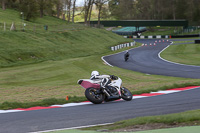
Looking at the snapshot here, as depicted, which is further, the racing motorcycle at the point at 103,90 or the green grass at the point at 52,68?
the green grass at the point at 52,68

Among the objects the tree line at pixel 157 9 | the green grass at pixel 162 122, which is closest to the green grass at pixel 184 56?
the green grass at pixel 162 122

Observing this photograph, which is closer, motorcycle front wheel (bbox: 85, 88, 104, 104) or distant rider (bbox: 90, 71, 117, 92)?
motorcycle front wheel (bbox: 85, 88, 104, 104)

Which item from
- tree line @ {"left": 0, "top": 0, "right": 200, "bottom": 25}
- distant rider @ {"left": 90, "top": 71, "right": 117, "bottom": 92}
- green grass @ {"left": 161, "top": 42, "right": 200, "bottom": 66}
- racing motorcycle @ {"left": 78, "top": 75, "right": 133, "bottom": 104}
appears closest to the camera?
racing motorcycle @ {"left": 78, "top": 75, "right": 133, "bottom": 104}

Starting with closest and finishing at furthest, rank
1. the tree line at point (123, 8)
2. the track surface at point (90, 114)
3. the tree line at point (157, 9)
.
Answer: the track surface at point (90, 114) < the tree line at point (123, 8) < the tree line at point (157, 9)

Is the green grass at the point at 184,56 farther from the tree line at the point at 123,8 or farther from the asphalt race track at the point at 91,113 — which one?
the tree line at the point at 123,8

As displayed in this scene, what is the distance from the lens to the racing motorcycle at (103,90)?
13.3 meters

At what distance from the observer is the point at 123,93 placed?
1436 centimetres

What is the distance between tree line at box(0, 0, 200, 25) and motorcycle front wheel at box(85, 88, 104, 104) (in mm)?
62170

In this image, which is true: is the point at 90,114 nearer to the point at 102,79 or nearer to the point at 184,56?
the point at 102,79

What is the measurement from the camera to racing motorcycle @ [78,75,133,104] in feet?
43.7

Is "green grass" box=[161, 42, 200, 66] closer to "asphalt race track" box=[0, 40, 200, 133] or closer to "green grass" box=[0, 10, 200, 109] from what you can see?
"green grass" box=[0, 10, 200, 109]

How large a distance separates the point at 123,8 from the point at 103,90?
483 ft

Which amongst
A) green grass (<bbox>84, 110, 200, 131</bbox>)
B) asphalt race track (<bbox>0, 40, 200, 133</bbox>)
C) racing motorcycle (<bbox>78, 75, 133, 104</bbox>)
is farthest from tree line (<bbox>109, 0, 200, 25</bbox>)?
green grass (<bbox>84, 110, 200, 131</bbox>)

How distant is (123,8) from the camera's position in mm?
157625
